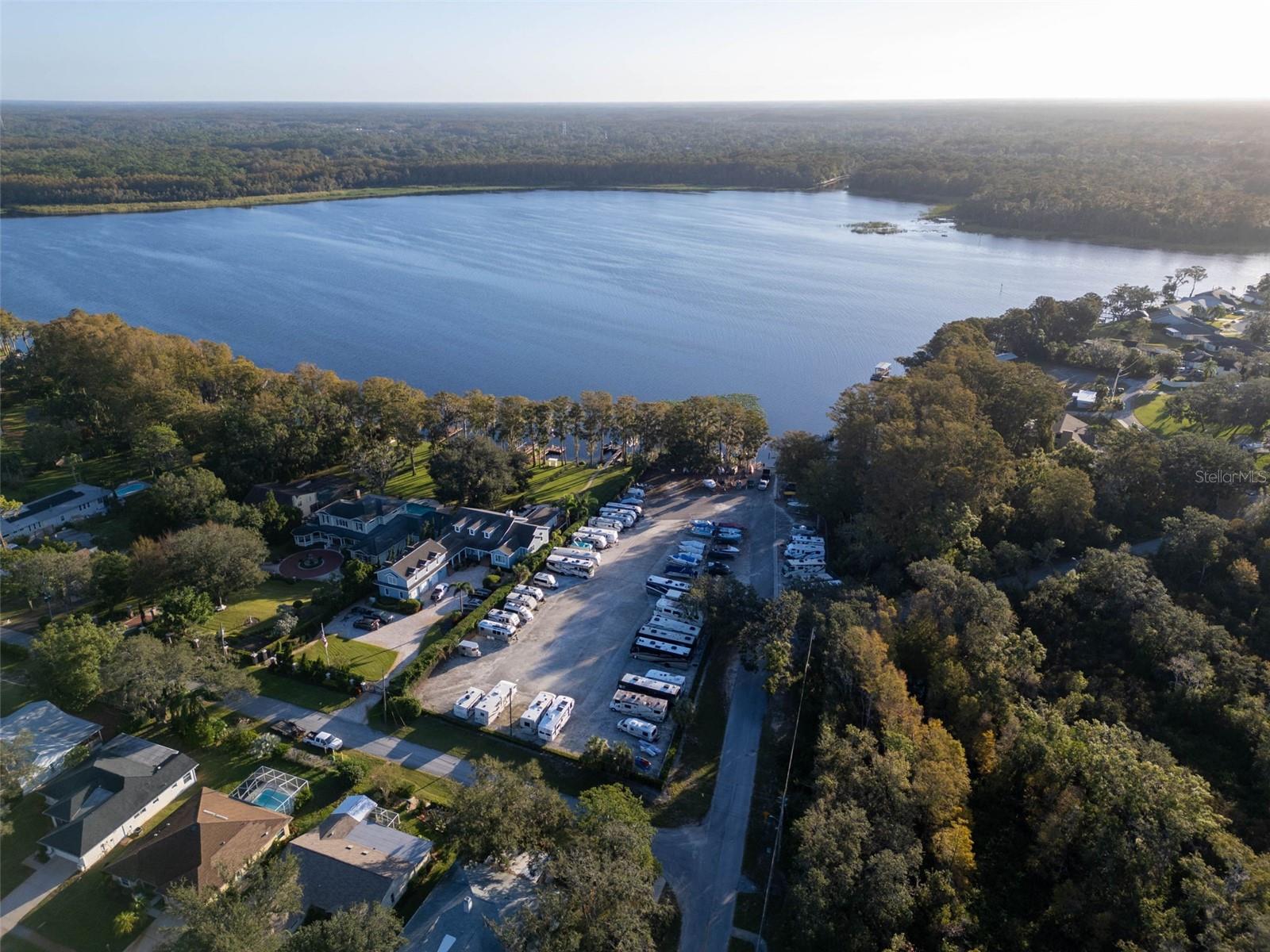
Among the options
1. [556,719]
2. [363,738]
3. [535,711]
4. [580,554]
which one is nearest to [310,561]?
[580,554]

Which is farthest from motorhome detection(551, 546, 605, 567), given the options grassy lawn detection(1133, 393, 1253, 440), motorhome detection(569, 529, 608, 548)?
grassy lawn detection(1133, 393, 1253, 440)

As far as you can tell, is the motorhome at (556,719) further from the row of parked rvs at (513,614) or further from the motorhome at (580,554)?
the motorhome at (580,554)

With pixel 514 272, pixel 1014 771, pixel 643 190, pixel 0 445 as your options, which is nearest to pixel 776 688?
pixel 1014 771

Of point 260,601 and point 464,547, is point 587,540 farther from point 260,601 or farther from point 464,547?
point 260,601

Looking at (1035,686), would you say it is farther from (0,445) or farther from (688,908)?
(0,445)

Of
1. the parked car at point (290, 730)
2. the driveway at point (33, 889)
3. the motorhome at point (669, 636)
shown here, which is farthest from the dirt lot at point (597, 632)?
the driveway at point (33, 889)

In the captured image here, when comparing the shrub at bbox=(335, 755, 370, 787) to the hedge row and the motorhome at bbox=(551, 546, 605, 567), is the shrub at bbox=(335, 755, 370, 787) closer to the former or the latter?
the hedge row

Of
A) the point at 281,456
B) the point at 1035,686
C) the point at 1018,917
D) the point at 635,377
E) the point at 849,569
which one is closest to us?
the point at 1018,917
